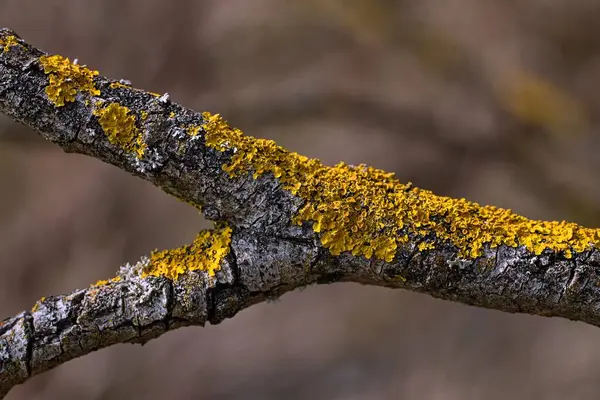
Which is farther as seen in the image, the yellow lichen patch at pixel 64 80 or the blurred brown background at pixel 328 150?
the blurred brown background at pixel 328 150

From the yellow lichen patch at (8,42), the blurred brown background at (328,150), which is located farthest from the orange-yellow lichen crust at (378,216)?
the blurred brown background at (328,150)

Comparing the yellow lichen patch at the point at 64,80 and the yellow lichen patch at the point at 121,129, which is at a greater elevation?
the yellow lichen patch at the point at 64,80

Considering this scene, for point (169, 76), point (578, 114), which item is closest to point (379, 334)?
point (578, 114)

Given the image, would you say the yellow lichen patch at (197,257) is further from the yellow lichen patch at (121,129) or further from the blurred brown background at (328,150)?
the blurred brown background at (328,150)

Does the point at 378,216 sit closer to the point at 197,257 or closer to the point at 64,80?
the point at 197,257

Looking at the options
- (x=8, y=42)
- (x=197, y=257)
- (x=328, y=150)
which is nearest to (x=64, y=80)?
(x=8, y=42)

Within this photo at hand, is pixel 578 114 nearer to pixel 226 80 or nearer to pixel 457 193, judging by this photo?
pixel 457 193
